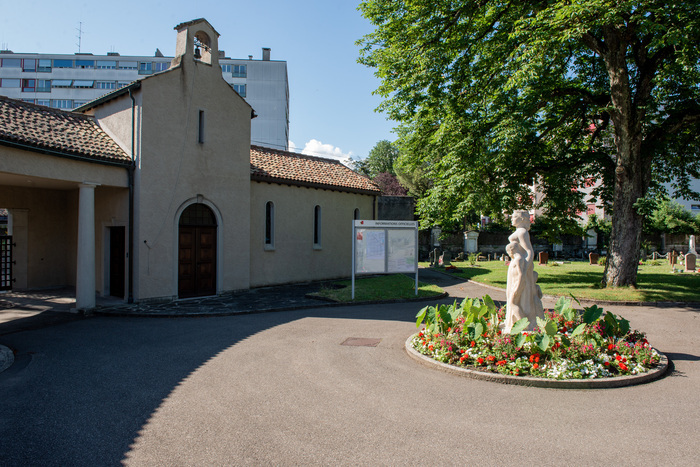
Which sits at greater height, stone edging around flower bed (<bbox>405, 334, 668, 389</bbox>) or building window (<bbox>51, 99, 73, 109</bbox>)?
building window (<bbox>51, 99, 73, 109</bbox>)

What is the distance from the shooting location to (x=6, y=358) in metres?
8.14

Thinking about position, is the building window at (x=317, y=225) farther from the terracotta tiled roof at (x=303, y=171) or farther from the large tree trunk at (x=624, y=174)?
the large tree trunk at (x=624, y=174)

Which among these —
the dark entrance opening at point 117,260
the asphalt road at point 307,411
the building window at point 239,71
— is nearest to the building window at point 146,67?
the building window at point 239,71

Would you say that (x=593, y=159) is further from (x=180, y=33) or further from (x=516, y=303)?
(x=180, y=33)

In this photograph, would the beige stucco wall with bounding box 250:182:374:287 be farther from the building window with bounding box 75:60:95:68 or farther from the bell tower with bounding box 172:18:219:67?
the building window with bounding box 75:60:95:68

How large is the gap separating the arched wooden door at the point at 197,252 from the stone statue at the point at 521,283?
11530 millimetres

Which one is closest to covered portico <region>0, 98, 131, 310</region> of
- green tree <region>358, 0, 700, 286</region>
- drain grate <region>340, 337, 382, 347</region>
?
drain grate <region>340, 337, 382, 347</region>

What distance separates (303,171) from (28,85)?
55134 millimetres

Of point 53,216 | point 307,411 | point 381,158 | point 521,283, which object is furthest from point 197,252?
point 381,158

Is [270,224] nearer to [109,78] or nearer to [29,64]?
[109,78]

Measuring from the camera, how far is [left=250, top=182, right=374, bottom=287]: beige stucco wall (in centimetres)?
1856

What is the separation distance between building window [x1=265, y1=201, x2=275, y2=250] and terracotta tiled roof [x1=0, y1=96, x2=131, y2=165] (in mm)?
6540

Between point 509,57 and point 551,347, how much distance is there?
1079 cm

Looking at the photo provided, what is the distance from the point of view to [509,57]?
14.3 meters
